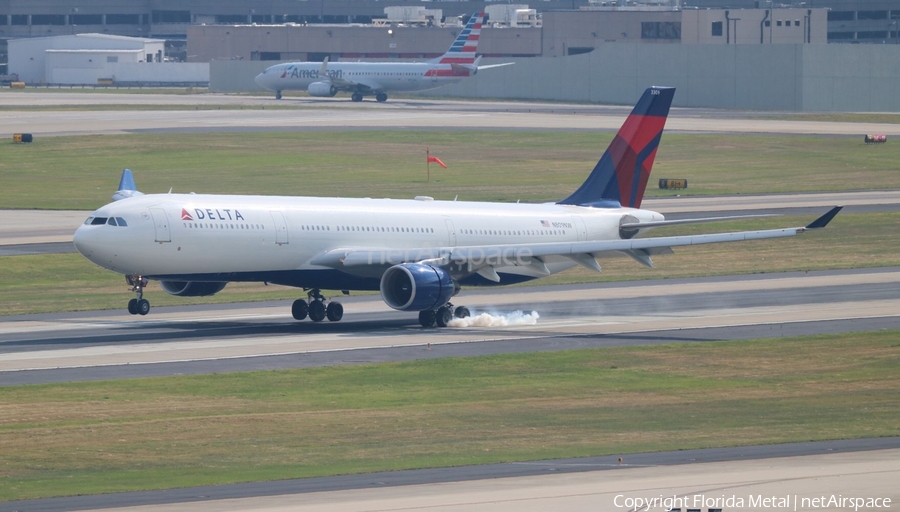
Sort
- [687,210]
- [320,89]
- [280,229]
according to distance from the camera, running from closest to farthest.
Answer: [280,229] < [687,210] < [320,89]

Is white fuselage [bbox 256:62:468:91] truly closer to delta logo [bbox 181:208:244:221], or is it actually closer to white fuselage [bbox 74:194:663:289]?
white fuselage [bbox 74:194:663:289]

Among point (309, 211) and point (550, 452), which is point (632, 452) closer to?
point (550, 452)

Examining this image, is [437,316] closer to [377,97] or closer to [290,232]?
[290,232]

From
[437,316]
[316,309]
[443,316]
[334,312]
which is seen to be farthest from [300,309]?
[443,316]

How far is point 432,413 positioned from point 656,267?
3521cm

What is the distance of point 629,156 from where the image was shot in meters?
59.3

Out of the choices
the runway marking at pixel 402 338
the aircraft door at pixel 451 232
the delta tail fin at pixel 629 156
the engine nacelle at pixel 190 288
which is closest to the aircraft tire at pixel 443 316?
the runway marking at pixel 402 338

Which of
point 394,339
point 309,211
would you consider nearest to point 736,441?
Answer: point 394,339

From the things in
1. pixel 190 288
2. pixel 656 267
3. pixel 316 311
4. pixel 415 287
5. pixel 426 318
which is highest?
pixel 415 287

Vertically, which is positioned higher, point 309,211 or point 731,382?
point 309,211

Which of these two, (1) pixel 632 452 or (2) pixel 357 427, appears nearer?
(1) pixel 632 452

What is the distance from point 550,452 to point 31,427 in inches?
486

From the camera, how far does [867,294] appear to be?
5959cm

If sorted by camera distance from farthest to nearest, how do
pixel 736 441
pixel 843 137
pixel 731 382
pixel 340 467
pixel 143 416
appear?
1. pixel 843 137
2. pixel 731 382
3. pixel 143 416
4. pixel 736 441
5. pixel 340 467
